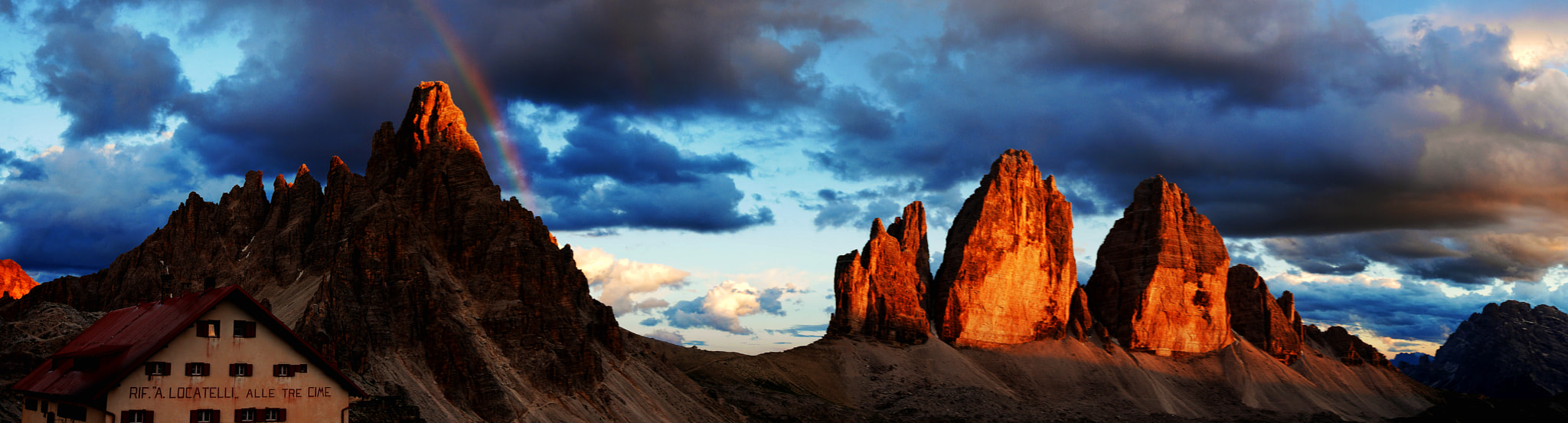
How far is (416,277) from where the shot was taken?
129 meters

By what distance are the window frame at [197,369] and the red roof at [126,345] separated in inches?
81.0

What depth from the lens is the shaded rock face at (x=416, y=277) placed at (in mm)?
120375

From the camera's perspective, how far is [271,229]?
141 meters

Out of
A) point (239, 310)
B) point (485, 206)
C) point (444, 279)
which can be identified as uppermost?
point (485, 206)

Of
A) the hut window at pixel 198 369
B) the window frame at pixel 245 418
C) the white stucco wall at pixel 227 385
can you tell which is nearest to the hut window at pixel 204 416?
the white stucco wall at pixel 227 385

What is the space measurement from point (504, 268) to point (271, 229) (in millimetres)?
28753

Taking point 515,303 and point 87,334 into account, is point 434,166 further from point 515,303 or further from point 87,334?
point 87,334

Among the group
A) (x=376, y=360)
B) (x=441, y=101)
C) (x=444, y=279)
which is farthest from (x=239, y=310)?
(x=441, y=101)

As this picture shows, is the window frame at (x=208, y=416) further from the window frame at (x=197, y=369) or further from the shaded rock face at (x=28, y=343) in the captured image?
the shaded rock face at (x=28, y=343)

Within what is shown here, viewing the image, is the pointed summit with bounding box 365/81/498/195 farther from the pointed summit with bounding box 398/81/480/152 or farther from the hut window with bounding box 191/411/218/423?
the hut window with bounding box 191/411/218/423

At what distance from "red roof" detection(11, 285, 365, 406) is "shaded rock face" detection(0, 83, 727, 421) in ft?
134

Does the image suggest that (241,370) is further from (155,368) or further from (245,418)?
(155,368)

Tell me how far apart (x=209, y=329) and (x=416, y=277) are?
217ft

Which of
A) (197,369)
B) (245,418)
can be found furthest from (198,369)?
(245,418)
